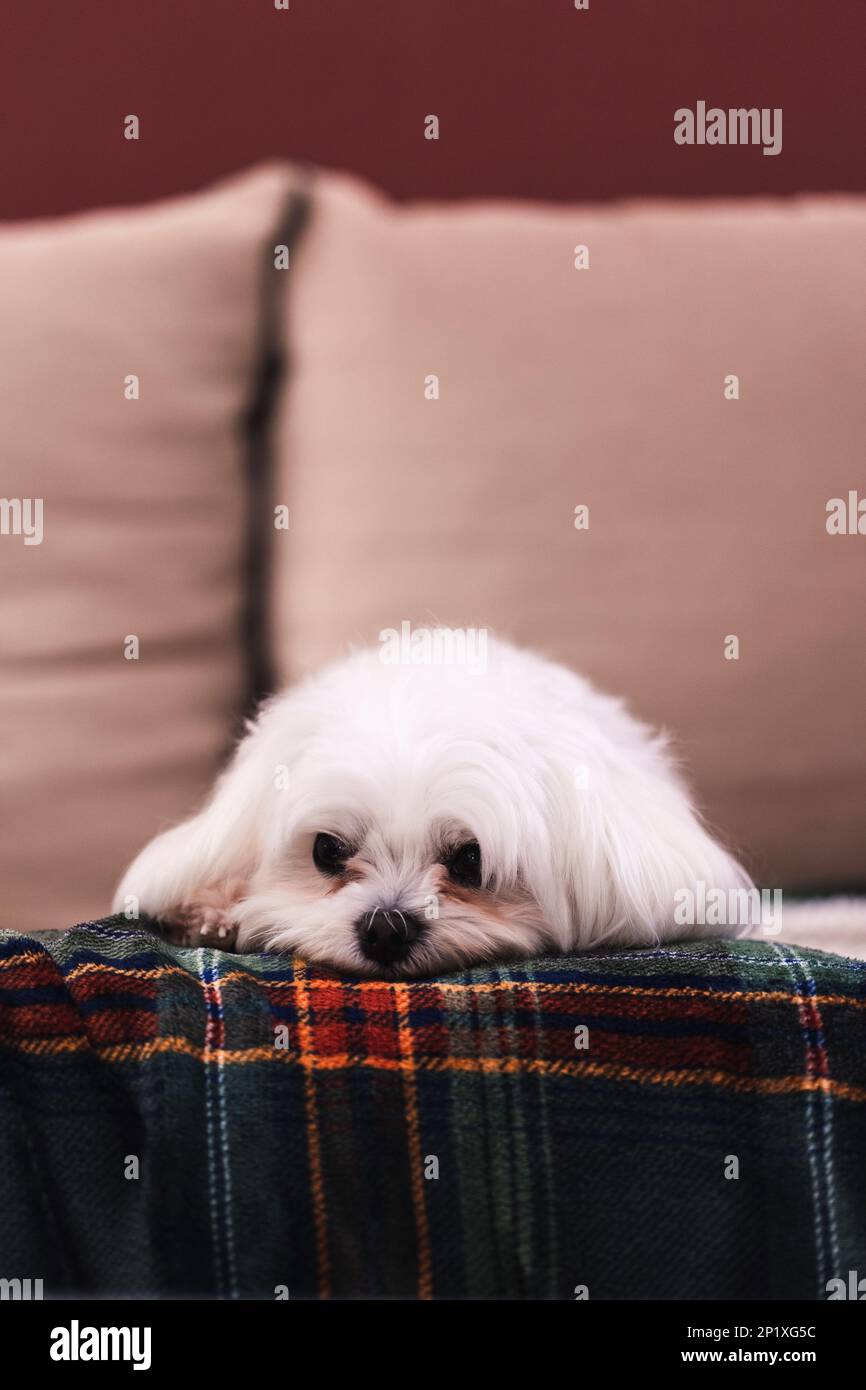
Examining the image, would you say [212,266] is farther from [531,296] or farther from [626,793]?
[626,793]

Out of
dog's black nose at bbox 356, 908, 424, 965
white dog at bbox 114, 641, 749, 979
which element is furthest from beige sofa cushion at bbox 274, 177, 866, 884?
dog's black nose at bbox 356, 908, 424, 965

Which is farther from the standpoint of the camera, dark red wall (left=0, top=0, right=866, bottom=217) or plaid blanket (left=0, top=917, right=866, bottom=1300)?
dark red wall (left=0, top=0, right=866, bottom=217)

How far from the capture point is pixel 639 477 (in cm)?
136

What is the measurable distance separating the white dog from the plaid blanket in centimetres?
18

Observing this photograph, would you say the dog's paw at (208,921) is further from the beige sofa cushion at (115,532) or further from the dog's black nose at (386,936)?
the beige sofa cushion at (115,532)

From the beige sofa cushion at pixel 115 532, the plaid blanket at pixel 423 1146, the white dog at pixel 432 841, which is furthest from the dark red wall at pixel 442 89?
the plaid blanket at pixel 423 1146

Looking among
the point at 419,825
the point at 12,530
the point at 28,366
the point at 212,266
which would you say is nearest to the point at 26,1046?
the point at 419,825

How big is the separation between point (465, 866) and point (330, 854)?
0.12 m

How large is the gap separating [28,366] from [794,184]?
46.8 inches

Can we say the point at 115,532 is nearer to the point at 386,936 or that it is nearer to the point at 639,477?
the point at 639,477

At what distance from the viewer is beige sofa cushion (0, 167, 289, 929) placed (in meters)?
1.35

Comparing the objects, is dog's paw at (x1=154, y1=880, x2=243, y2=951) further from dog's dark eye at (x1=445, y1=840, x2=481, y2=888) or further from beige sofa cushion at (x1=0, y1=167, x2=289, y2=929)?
beige sofa cushion at (x1=0, y1=167, x2=289, y2=929)

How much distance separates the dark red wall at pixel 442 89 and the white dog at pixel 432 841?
3.74ft

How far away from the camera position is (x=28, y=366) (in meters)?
1.38
